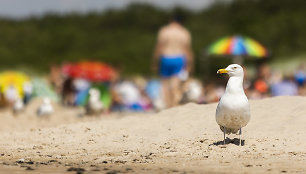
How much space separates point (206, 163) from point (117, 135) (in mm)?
2573

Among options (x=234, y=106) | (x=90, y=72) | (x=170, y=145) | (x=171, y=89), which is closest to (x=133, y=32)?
(x=90, y=72)

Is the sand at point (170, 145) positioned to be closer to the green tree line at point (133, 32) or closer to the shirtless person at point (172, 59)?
the shirtless person at point (172, 59)

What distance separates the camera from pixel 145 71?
6178cm

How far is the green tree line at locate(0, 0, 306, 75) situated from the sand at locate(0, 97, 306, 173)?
37.0m

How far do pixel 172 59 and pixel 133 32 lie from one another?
81.7 meters

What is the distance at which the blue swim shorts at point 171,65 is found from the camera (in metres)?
14.1

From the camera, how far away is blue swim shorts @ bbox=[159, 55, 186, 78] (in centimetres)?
1410

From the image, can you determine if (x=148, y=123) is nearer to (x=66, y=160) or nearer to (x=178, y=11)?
(x=66, y=160)

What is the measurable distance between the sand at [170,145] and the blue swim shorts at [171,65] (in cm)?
385

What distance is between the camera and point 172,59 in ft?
46.3

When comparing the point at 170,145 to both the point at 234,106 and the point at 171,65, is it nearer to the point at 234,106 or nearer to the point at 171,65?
the point at 234,106

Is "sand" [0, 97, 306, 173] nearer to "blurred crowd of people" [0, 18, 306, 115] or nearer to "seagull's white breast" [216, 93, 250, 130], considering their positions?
"seagull's white breast" [216, 93, 250, 130]

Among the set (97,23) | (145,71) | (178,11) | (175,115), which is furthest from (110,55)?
(175,115)

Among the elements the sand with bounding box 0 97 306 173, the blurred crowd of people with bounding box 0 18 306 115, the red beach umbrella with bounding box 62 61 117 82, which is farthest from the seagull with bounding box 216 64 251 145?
the red beach umbrella with bounding box 62 61 117 82
